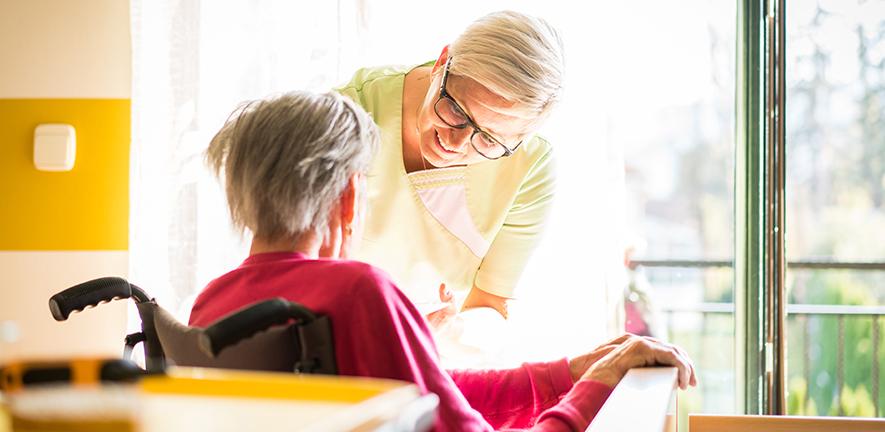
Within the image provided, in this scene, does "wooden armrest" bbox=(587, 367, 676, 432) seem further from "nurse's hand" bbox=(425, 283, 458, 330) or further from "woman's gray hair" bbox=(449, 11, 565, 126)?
"nurse's hand" bbox=(425, 283, 458, 330)

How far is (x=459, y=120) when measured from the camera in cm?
164

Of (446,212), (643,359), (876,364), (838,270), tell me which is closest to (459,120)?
(446,212)

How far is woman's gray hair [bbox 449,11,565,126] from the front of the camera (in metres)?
1.56

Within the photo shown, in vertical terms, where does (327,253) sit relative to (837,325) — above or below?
above

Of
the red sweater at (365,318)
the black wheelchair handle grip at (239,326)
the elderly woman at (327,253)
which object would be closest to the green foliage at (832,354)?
the elderly woman at (327,253)

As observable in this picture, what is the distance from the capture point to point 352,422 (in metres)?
0.45

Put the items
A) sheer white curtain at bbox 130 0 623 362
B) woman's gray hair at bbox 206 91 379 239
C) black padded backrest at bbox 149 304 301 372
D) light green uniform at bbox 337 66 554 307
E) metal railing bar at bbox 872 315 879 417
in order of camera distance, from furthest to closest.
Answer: metal railing bar at bbox 872 315 879 417 → sheer white curtain at bbox 130 0 623 362 → light green uniform at bbox 337 66 554 307 → woman's gray hair at bbox 206 91 379 239 → black padded backrest at bbox 149 304 301 372

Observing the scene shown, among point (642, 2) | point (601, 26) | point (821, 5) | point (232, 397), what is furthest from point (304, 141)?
point (642, 2)

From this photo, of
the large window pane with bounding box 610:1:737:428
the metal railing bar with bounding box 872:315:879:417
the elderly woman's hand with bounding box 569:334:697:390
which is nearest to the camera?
the elderly woman's hand with bounding box 569:334:697:390

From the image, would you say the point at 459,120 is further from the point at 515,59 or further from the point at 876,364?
the point at 876,364

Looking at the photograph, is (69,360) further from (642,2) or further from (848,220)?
(848,220)

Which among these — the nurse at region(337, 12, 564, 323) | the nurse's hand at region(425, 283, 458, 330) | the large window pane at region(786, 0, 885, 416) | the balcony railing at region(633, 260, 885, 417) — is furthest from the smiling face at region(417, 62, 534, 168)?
the balcony railing at region(633, 260, 885, 417)

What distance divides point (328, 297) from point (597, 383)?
433mm

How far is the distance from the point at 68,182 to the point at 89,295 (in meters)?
1.49
